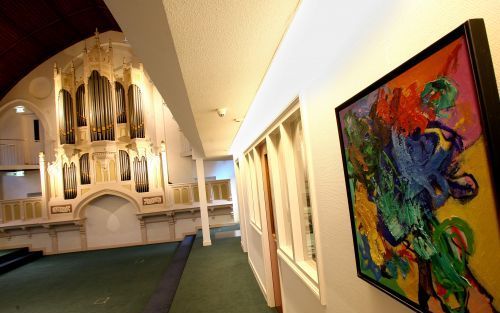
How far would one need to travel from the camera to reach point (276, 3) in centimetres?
136

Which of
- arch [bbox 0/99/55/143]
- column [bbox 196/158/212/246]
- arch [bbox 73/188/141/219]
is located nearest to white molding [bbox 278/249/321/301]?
column [bbox 196/158/212/246]

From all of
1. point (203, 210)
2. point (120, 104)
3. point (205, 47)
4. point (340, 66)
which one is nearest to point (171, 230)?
point (203, 210)

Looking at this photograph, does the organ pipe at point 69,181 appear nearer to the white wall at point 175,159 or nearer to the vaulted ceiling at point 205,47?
the white wall at point 175,159

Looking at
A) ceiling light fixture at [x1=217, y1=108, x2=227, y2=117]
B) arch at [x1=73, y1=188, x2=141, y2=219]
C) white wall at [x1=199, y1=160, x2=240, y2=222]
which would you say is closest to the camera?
ceiling light fixture at [x1=217, y1=108, x2=227, y2=117]

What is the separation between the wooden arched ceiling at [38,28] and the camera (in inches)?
330

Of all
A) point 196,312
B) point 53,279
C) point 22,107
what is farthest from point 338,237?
point 22,107

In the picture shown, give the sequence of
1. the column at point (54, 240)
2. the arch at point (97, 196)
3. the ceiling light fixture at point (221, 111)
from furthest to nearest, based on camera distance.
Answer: the column at point (54, 240), the arch at point (97, 196), the ceiling light fixture at point (221, 111)

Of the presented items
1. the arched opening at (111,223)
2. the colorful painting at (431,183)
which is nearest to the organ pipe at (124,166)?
the arched opening at (111,223)

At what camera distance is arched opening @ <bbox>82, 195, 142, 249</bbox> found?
1037 cm

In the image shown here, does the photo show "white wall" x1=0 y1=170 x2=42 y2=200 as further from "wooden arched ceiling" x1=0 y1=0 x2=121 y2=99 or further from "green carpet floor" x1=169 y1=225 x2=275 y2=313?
"green carpet floor" x1=169 y1=225 x2=275 y2=313

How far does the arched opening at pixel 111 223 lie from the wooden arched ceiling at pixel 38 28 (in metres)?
4.89

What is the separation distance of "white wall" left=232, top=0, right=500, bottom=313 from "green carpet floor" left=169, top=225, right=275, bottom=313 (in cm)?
229

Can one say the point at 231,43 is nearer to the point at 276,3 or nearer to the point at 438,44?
the point at 276,3

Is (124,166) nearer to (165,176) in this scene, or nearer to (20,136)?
(165,176)
